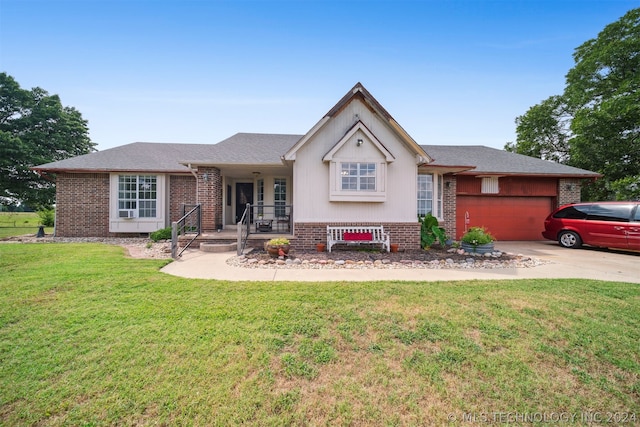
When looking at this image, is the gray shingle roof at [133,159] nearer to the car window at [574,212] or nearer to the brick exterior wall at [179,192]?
the brick exterior wall at [179,192]

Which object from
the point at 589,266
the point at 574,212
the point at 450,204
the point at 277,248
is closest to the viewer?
the point at 589,266

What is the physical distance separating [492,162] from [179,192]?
15.2 m

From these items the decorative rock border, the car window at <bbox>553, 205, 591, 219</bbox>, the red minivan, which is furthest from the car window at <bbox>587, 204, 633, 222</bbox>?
the decorative rock border

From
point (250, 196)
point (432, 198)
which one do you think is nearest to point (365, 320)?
point (432, 198)

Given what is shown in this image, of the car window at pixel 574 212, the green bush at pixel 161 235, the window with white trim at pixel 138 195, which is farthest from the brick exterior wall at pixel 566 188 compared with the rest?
the window with white trim at pixel 138 195

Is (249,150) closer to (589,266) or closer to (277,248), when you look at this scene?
(277,248)

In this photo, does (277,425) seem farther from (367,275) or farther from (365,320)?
(367,275)

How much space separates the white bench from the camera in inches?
329

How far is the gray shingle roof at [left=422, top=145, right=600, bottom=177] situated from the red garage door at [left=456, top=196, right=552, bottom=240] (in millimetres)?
1372

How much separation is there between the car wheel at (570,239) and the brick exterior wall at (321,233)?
6.66m

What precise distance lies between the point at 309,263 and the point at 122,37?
35.4 feet

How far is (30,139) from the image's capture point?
1992 cm

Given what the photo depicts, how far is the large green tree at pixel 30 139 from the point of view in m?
18.3

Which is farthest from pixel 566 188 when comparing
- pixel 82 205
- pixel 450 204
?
pixel 82 205
